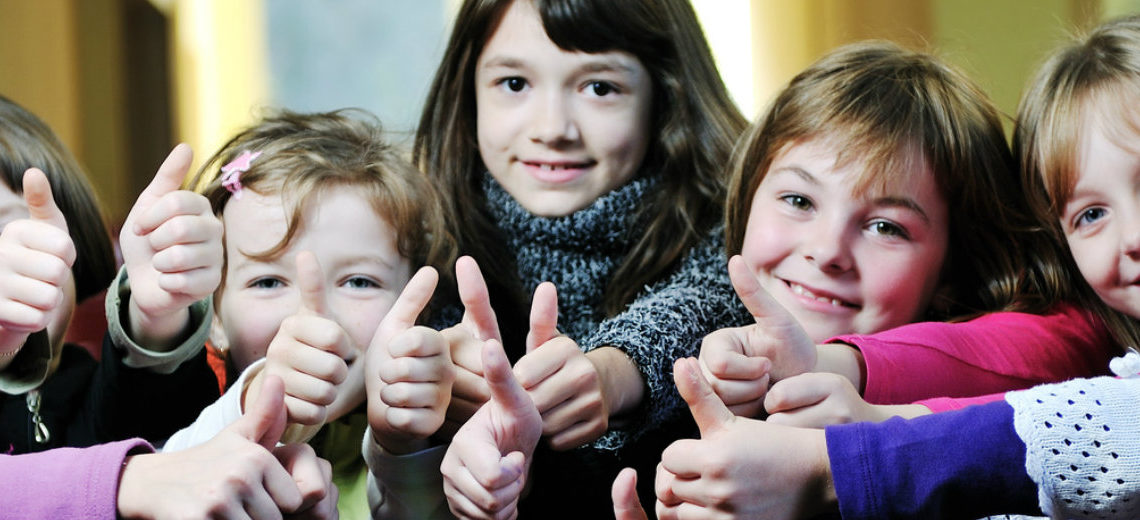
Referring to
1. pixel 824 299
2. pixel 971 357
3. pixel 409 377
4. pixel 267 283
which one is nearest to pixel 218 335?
pixel 267 283

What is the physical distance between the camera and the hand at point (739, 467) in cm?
69

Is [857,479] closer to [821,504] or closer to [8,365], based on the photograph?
[821,504]

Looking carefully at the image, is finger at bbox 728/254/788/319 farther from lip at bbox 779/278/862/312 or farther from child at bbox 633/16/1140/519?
lip at bbox 779/278/862/312

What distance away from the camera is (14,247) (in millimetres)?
801

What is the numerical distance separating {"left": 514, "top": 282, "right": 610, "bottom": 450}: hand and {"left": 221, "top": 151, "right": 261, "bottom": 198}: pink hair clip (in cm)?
32

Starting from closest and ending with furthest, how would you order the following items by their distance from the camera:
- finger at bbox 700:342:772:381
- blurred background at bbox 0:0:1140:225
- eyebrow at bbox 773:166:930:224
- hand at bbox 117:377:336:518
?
hand at bbox 117:377:336:518, finger at bbox 700:342:772:381, eyebrow at bbox 773:166:930:224, blurred background at bbox 0:0:1140:225

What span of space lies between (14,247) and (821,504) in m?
0.57

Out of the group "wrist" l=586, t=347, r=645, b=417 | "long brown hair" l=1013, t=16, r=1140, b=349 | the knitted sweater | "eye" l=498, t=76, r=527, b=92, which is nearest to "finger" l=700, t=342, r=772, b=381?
"wrist" l=586, t=347, r=645, b=417

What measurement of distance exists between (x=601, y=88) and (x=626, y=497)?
502 mm

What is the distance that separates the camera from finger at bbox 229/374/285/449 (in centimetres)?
70

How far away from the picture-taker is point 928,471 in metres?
0.69

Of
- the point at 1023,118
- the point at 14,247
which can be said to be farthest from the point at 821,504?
the point at 14,247

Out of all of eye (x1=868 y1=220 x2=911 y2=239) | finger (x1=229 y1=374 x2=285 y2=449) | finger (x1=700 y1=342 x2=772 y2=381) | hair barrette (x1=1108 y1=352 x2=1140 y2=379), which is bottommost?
finger (x1=229 y1=374 x2=285 y2=449)

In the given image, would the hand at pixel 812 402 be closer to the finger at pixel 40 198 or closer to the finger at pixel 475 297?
the finger at pixel 475 297
